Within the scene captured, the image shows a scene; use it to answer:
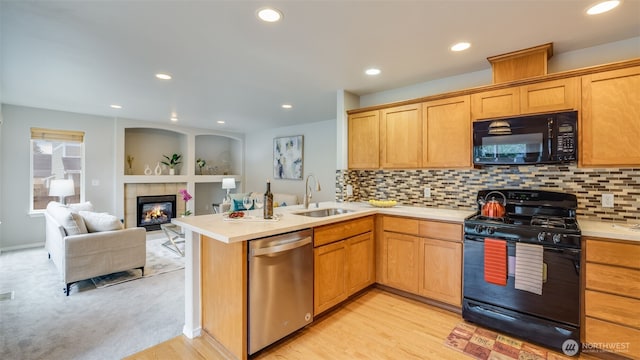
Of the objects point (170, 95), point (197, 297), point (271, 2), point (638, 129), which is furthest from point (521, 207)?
point (170, 95)

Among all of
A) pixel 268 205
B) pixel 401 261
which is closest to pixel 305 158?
pixel 401 261

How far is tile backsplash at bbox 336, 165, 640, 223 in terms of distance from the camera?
238 centimetres

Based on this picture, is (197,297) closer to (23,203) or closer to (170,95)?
(170,95)

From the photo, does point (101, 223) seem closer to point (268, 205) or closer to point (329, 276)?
point (268, 205)

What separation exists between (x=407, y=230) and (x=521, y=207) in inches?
42.3

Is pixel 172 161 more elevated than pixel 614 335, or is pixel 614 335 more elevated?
pixel 172 161

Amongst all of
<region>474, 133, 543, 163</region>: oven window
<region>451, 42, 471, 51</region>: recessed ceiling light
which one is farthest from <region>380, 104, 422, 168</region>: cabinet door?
<region>451, 42, 471, 51</region>: recessed ceiling light

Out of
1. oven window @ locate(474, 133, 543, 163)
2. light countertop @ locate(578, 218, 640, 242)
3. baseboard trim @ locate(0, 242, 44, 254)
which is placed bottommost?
baseboard trim @ locate(0, 242, 44, 254)

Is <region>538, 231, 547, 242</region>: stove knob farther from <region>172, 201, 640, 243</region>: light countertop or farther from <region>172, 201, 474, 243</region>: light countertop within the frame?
<region>172, 201, 474, 243</region>: light countertop

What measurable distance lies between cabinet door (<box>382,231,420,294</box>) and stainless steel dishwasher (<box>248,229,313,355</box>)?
1.10 metres

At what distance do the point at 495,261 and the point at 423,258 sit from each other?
66 centimetres

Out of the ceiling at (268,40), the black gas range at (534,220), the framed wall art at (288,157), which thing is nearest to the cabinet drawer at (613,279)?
the black gas range at (534,220)

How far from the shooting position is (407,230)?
2.96 metres

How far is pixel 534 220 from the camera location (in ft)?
7.80
